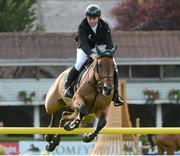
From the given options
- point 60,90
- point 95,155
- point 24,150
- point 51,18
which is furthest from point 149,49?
point 60,90

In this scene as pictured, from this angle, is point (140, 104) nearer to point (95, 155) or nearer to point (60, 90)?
point (95, 155)

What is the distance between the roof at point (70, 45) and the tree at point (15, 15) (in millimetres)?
4194

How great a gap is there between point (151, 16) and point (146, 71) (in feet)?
28.5

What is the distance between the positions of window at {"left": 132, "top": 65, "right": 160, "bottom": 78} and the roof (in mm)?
645

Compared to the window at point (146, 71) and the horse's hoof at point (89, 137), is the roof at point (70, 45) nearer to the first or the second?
the window at point (146, 71)

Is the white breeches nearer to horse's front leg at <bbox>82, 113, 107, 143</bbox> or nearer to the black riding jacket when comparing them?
the black riding jacket

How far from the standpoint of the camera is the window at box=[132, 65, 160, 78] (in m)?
48.5

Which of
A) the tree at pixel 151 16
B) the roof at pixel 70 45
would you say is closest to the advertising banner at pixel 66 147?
the roof at pixel 70 45

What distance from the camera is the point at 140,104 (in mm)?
48250

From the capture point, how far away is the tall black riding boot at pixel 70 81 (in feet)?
42.5

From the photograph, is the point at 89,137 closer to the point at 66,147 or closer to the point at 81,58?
the point at 81,58

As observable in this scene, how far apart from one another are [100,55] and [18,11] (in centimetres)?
4183

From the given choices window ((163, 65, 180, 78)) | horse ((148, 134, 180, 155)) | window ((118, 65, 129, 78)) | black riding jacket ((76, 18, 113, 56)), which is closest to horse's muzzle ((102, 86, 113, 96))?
black riding jacket ((76, 18, 113, 56))

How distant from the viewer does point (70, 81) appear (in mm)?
12961
